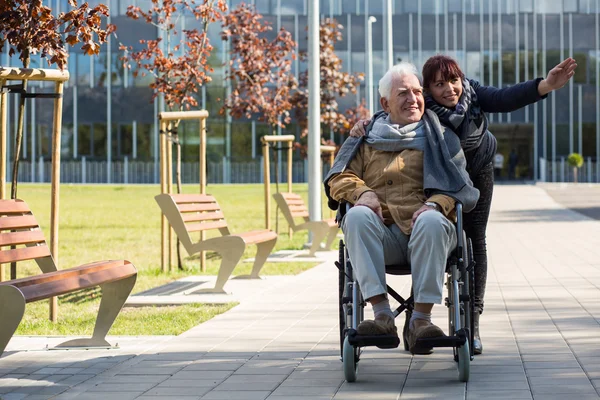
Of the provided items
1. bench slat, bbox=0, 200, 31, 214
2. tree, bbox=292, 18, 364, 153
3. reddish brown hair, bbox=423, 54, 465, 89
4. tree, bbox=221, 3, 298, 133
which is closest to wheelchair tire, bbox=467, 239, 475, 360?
reddish brown hair, bbox=423, 54, 465, 89

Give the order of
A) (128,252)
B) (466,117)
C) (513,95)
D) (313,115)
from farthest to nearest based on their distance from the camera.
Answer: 1. (313,115)
2. (128,252)
3. (513,95)
4. (466,117)

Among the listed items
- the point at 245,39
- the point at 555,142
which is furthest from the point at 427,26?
the point at 245,39

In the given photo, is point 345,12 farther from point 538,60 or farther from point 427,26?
point 538,60

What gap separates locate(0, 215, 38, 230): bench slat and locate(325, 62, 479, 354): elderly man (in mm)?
1972

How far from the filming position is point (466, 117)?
6.48 metres

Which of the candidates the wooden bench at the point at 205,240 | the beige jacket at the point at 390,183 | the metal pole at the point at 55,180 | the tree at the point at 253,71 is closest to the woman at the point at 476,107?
the beige jacket at the point at 390,183

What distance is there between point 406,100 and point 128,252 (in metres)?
11.0

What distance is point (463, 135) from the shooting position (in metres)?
6.48

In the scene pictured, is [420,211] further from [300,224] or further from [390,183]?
[300,224]

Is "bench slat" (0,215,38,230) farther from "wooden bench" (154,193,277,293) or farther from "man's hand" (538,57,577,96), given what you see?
"wooden bench" (154,193,277,293)

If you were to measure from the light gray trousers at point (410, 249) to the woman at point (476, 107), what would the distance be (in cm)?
65

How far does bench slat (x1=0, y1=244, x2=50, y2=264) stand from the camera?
6645 mm

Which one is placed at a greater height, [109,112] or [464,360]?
[109,112]

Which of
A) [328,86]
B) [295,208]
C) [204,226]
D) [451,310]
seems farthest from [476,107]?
[328,86]
